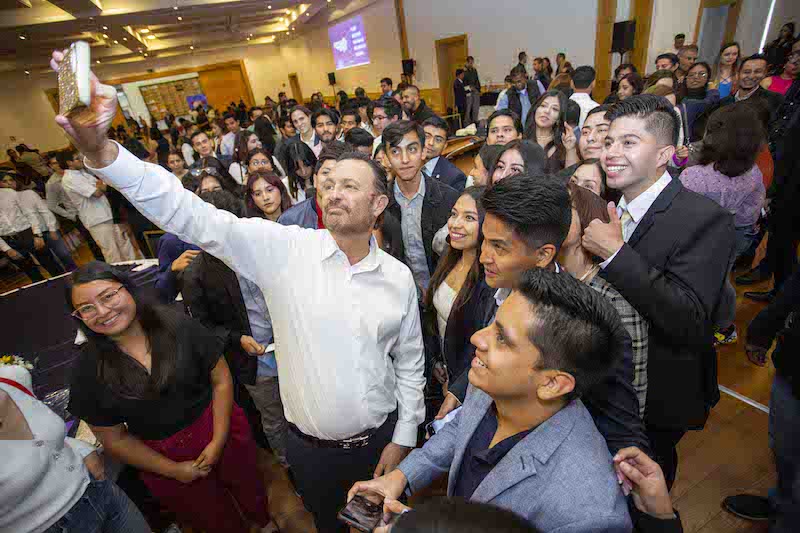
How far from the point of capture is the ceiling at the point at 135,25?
8.41 meters

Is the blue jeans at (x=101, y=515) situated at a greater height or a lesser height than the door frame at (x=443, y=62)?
lesser

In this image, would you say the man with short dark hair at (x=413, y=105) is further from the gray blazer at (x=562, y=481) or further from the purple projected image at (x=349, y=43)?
the purple projected image at (x=349, y=43)

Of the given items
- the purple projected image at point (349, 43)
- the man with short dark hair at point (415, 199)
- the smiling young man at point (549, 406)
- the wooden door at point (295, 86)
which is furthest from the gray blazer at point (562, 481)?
the wooden door at point (295, 86)

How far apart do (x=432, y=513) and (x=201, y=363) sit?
1.38 meters

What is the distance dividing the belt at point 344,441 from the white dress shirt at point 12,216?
5493mm

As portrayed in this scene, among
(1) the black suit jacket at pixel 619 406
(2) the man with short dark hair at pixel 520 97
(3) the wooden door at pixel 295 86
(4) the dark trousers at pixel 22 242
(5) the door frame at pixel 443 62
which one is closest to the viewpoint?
(1) the black suit jacket at pixel 619 406

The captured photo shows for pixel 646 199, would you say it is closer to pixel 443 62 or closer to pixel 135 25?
pixel 443 62

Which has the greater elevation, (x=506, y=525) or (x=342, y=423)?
(x=506, y=525)

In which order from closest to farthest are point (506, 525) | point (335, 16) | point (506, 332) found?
point (506, 525), point (506, 332), point (335, 16)

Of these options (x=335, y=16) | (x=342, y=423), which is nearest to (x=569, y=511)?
(x=342, y=423)

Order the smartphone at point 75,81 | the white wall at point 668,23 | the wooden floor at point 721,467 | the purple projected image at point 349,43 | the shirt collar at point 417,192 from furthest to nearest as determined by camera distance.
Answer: the purple projected image at point 349,43 → the white wall at point 668,23 → the shirt collar at point 417,192 → the wooden floor at point 721,467 → the smartphone at point 75,81

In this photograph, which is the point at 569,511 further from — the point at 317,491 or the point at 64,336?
the point at 64,336

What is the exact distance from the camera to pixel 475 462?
1104mm

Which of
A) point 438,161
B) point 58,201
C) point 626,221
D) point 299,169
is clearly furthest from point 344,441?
point 58,201
